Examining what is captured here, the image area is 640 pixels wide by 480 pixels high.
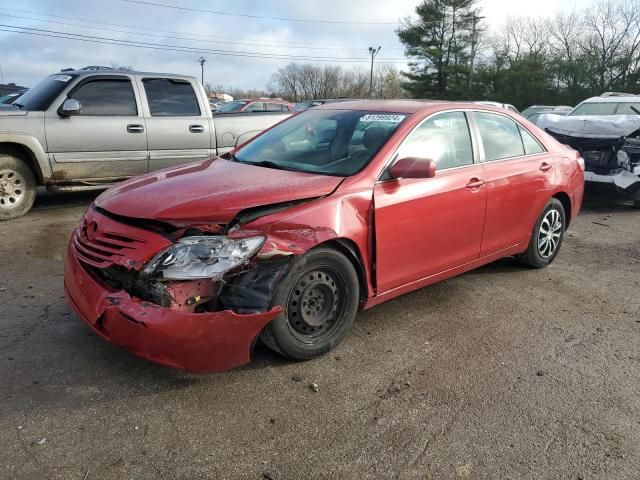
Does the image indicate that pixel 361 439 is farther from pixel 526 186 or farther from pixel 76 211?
pixel 76 211

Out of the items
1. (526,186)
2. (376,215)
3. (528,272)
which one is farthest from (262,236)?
(528,272)

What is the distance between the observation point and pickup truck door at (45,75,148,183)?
671cm

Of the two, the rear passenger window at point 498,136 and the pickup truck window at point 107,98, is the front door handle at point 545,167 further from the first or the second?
the pickup truck window at point 107,98

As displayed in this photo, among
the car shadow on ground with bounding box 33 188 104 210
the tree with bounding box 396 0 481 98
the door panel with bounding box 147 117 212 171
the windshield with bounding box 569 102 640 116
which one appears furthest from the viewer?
the tree with bounding box 396 0 481 98

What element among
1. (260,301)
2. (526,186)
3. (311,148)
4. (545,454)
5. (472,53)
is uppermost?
(472,53)

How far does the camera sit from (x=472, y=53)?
4566 cm

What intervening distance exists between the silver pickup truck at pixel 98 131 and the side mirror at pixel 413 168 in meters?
4.91

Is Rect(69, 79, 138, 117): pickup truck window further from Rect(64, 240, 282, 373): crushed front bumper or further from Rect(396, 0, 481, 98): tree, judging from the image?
Rect(396, 0, 481, 98): tree

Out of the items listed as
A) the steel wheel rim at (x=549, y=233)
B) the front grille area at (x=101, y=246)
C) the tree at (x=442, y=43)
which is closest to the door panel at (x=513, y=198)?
the steel wheel rim at (x=549, y=233)

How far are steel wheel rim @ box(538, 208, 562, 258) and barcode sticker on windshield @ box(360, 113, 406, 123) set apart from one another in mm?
2024

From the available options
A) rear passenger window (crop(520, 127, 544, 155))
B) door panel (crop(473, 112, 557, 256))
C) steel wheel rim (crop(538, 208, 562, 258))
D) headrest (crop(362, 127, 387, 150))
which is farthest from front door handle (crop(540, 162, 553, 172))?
headrest (crop(362, 127, 387, 150))

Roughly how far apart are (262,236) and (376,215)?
0.85 metres

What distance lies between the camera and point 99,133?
693 cm

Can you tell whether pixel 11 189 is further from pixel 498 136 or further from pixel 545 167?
pixel 545 167
